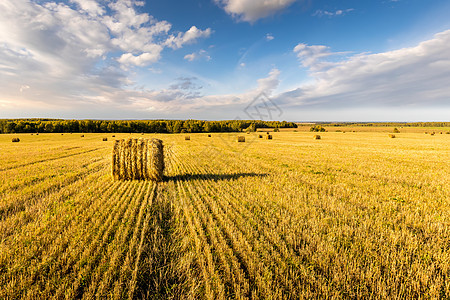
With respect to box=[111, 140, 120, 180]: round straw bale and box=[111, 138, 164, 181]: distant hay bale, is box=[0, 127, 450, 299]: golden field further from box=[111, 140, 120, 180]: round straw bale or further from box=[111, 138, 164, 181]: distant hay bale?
box=[111, 140, 120, 180]: round straw bale

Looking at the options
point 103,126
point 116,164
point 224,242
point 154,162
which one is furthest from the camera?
point 103,126

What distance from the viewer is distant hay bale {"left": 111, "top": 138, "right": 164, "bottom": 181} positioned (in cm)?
871

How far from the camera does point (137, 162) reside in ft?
28.7

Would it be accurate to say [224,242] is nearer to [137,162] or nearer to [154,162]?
[154,162]

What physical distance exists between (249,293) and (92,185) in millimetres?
7827

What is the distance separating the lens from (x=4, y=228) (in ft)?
13.9

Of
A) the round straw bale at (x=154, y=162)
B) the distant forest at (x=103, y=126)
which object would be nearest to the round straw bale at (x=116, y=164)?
the round straw bale at (x=154, y=162)

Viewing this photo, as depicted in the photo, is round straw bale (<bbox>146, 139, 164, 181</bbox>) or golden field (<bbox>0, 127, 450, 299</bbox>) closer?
golden field (<bbox>0, 127, 450, 299</bbox>)

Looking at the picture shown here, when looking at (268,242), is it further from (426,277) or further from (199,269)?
(426,277)

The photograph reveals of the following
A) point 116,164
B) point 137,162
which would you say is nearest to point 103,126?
point 116,164

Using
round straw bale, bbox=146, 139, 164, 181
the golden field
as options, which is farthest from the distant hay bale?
the golden field

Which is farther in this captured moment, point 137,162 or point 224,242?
point 137,162

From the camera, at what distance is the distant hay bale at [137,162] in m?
8.71

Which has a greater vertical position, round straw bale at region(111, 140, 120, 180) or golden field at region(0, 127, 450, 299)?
round straw bale at region(111, 140, 120, 180)
